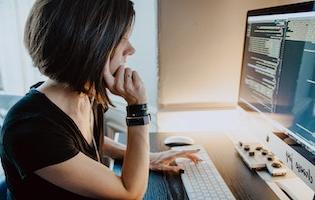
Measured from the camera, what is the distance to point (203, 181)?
93 centimetres

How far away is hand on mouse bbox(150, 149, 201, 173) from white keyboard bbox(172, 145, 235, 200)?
2cm

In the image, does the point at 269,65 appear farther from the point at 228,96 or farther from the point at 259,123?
the point at 228,96

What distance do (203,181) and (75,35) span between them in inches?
21.9

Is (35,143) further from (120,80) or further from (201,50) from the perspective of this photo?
(201,50)

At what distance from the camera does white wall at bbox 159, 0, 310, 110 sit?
1.35 m

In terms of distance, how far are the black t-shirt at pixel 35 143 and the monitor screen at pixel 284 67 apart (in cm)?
59

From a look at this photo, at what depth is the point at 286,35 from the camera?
0.87 meters

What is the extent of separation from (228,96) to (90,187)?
0.92 m

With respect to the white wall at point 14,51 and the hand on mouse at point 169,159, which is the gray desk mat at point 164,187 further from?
the white wall at point 14,51

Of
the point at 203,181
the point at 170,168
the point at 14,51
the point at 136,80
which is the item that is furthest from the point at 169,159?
the point at 14,51

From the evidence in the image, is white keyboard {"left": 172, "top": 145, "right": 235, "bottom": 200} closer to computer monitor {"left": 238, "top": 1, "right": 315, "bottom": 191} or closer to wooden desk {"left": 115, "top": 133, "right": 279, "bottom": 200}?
wooden desk {"left": 115, "top": 133, "right": 279, "bottom": 200}

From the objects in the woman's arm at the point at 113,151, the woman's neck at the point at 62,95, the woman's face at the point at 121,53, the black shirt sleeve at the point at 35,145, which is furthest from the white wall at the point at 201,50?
the black shirt sleeve at the point at 35,145

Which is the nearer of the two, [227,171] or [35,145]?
[35,145]

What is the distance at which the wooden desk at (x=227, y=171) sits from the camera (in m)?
0.88
